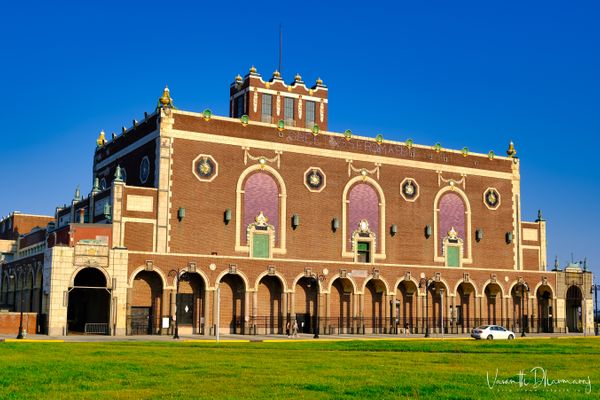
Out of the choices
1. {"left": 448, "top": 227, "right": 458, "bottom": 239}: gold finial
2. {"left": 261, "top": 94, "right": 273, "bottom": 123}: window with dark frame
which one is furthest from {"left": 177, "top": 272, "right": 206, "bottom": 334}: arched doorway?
{"left": 448, "top": 227, "right": 458, "bottom": 239}: gold finial

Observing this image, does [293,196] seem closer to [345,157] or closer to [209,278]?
[345,157]

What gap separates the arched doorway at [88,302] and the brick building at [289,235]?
18 cm

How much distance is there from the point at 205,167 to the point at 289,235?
10101 millimetres

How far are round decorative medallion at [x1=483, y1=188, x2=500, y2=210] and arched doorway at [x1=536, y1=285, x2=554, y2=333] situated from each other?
9.72 meters

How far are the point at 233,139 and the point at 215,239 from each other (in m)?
9.20

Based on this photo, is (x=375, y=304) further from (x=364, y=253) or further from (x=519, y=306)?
(x=519, y=306)

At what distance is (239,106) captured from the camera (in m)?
81.5

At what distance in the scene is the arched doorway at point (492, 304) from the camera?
81812 mm

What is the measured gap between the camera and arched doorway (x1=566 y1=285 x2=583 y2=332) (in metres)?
86.9

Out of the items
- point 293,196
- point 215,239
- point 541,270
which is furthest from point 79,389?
point 541,270

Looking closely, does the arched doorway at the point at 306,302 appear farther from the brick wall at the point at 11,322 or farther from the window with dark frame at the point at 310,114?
the brick wall at the point at 11,322

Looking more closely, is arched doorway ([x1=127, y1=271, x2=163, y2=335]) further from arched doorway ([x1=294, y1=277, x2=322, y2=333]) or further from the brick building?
arched doorway ([x1=294, y1=277, x2=322, y2=333])

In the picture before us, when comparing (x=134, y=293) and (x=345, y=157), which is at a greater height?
(x=345, y=157)

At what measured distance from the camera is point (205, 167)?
71.9 m
